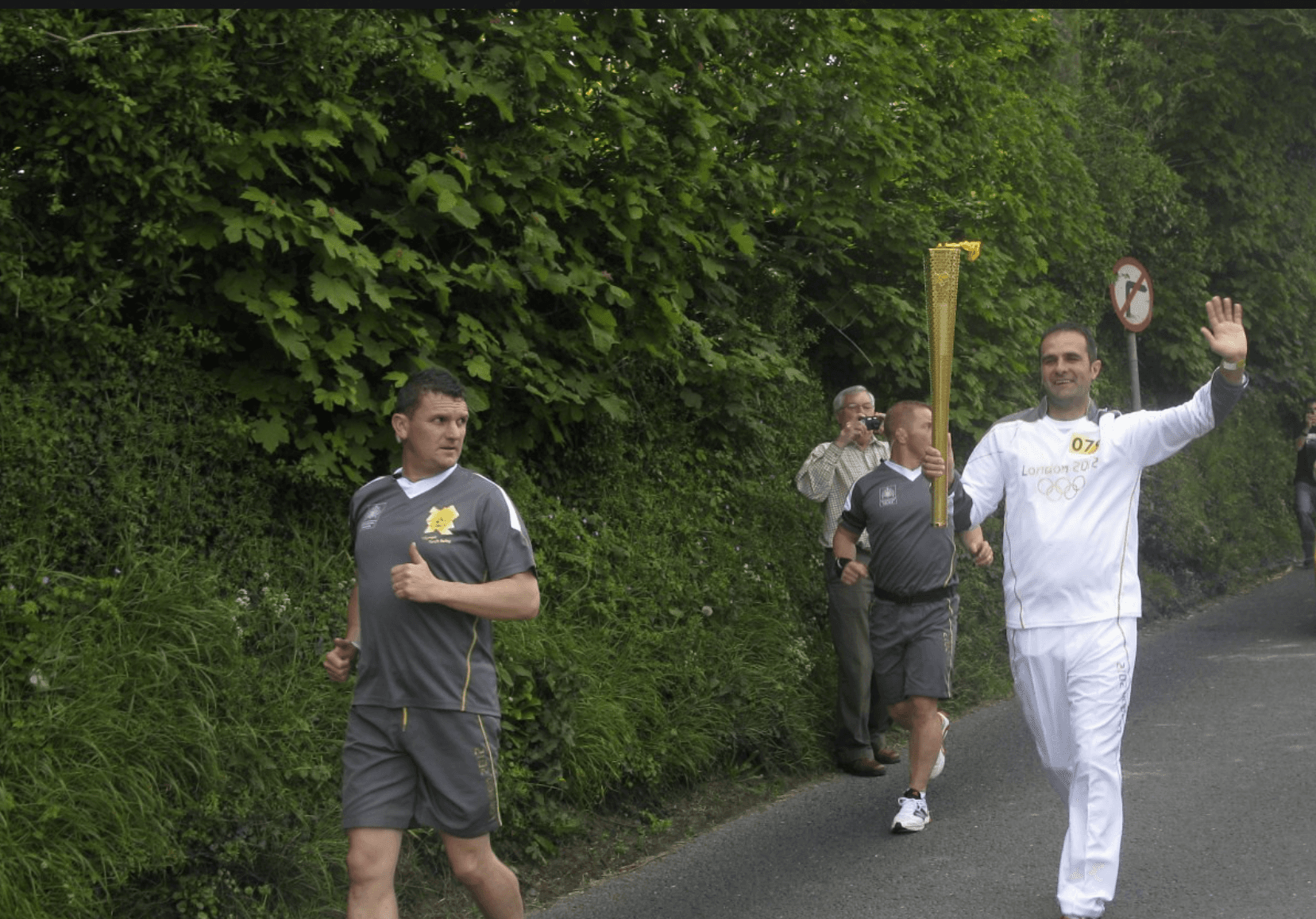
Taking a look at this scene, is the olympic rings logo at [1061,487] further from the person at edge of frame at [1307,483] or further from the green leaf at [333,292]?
the person at edge of frame at [1307,483]

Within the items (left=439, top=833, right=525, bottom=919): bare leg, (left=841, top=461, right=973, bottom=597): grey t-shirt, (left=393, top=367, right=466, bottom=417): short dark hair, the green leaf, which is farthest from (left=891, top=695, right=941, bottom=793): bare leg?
(left=393, top=367, right=466, bottom=417): short dark hair

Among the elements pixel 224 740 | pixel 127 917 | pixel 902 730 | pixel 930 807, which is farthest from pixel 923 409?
pixel 127 917

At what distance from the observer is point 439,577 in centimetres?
498

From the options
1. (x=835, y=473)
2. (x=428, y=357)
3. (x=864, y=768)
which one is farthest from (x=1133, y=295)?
(x=428, y=357)

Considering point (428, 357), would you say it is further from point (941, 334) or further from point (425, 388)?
point (941, 334)

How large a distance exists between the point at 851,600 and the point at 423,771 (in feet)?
15.8

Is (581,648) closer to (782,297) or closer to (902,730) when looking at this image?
(902,730)

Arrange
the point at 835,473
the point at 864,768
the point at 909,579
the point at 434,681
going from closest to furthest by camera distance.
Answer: the point at 434,681 < the point at 909,579 < the point at 864,768 < the point at 835,473

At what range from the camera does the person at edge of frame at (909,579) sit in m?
8.08

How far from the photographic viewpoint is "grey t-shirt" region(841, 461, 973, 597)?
8.25m

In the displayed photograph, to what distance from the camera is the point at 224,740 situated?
5.86 meters

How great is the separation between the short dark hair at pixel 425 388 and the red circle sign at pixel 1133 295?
12.1 metres

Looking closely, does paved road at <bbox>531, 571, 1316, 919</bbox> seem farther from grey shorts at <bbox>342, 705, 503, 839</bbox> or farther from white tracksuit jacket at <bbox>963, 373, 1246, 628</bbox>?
grey shorts at <bbox>342, 705, 503, 839</bbox>

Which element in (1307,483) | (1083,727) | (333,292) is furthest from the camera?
(1307,483)
